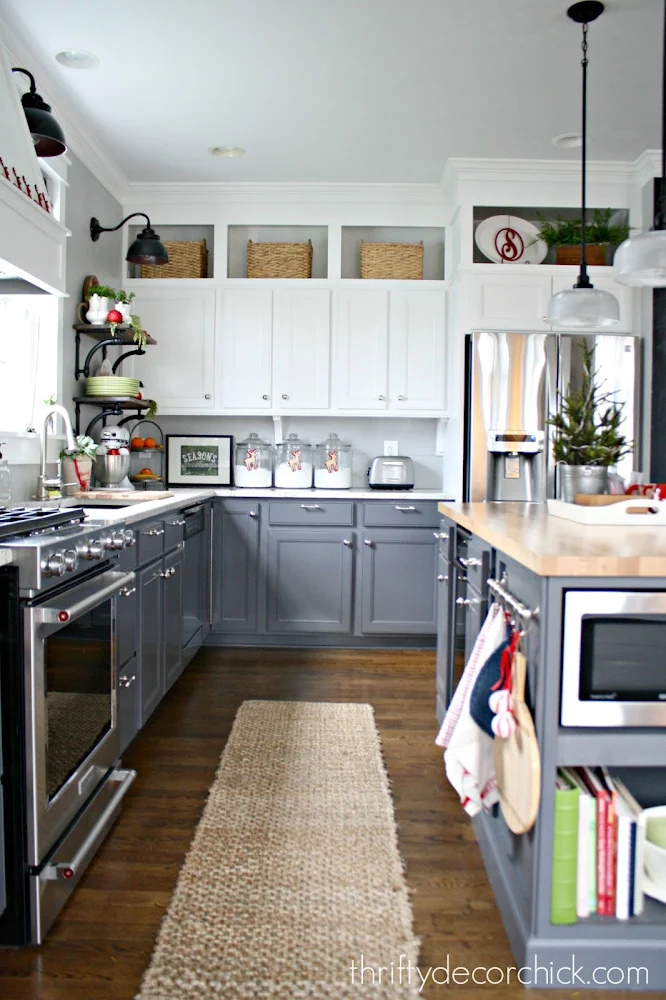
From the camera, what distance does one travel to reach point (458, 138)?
3824 millimetres

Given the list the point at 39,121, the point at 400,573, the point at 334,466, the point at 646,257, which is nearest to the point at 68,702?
the point at 39,121

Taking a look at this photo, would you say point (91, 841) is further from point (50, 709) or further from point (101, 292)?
point (101, 292)

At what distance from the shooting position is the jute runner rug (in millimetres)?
1550

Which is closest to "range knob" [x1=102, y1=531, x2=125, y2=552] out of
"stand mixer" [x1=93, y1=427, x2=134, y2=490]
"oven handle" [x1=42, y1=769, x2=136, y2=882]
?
"oven handle" [x1=42, y1=769, x2=136, y2=882]

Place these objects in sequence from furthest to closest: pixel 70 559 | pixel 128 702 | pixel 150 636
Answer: pixel 150 636, pixel 128 702, pixel 70 559

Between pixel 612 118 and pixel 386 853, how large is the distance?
337 centimetres

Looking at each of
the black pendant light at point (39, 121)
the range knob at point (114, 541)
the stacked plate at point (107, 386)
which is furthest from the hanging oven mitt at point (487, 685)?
the stacked plate at point (107, 386)

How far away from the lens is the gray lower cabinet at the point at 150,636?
271 centimetres

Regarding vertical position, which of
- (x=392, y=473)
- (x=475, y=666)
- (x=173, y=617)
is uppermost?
(x=392, y=473)

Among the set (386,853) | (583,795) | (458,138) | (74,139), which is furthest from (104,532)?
(458,138)

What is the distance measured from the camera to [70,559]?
1.82m

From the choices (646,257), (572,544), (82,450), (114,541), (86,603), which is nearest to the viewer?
(572,544)

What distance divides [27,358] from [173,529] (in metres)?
1.11

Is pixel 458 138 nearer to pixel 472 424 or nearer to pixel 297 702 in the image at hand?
pixel 472 424
